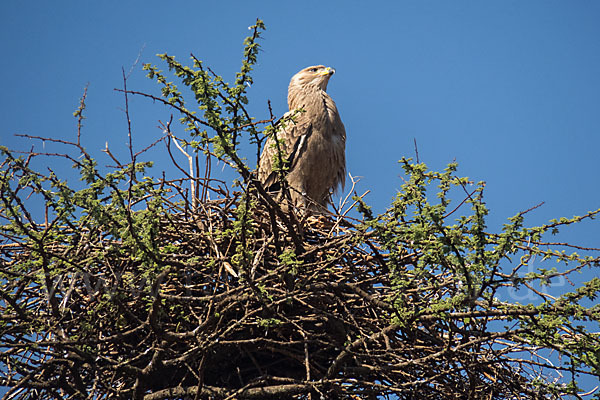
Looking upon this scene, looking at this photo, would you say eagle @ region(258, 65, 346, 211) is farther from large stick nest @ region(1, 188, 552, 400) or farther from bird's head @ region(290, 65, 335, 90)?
large stick nest @ region(1, 188, 552, 400)

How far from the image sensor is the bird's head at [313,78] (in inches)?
317

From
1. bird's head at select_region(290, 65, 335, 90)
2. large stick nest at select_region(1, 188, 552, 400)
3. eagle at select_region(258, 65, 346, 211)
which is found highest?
bird's head at select_region(290, 65, 335, 90)

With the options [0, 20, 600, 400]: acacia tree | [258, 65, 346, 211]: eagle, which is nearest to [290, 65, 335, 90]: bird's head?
[258, 65, 346, 211]: eagle

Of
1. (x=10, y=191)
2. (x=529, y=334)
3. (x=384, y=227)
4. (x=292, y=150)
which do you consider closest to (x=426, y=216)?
(x=384, y=227)

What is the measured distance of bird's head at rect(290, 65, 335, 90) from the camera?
806cm

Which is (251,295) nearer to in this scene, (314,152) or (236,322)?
(236,322)

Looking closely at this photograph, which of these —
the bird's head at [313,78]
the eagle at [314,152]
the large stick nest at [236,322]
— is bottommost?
the large stick nest at [236,322]

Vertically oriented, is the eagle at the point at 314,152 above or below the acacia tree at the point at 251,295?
above

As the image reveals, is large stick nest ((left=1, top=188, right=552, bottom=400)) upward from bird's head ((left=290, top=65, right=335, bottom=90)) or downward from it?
downward

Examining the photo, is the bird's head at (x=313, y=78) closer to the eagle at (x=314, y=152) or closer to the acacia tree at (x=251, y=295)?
the eagle at (x=314, y=152)

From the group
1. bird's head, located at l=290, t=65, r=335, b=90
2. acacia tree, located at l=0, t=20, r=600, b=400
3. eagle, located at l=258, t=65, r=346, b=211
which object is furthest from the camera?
bird's head, located at l=290, t=65, r=335, b=90

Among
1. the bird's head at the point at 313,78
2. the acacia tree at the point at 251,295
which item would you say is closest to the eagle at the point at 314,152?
the bird's head at the point at 313,78

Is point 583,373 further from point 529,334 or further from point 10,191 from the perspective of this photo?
point 10,191

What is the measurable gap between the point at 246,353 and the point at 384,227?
152 cm
